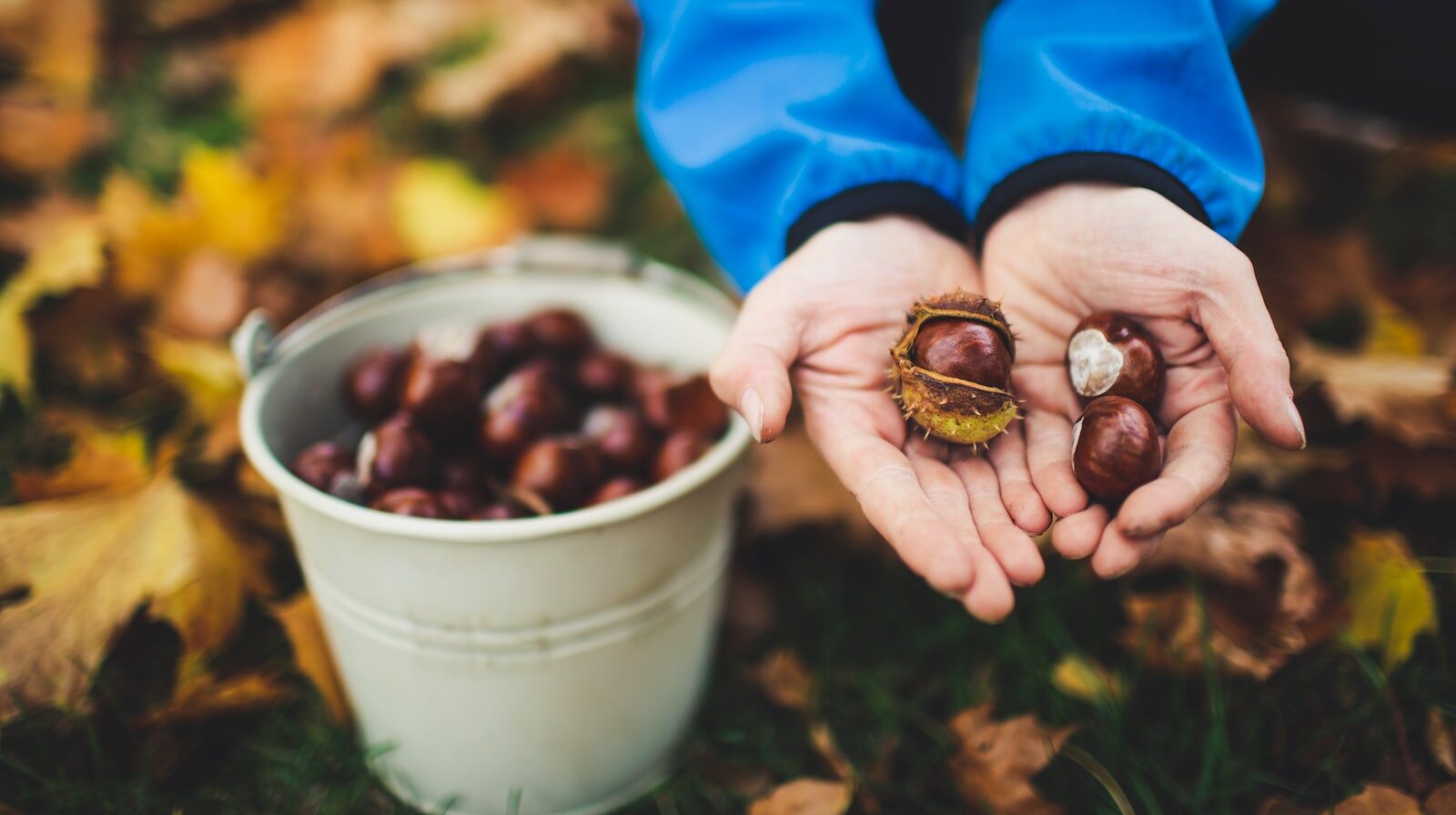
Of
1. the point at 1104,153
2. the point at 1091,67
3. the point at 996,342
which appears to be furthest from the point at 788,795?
the point at 1091,67

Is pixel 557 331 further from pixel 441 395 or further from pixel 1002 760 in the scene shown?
pixel 1002 760

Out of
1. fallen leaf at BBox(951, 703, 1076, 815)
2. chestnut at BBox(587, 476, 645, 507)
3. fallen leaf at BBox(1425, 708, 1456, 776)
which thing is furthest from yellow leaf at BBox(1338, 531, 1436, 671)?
chestnut at BBox(587, 476, 645, 507)

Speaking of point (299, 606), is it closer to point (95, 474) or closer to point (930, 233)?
point (95, 474)

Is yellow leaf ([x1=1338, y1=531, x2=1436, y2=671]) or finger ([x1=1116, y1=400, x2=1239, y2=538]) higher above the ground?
finger ([x1=1116, y1=400, x2=1239, y2=538])

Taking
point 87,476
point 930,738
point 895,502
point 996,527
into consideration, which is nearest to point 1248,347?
point 996,527

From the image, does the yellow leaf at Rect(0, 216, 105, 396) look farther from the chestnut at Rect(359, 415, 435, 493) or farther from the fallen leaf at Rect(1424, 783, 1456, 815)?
the fallen leaf at Rect(1424, 783, 1456, 815)

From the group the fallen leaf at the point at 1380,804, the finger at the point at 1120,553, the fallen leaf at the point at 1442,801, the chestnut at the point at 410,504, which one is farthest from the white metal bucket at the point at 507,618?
the fallen leaf at the point at 1442,801

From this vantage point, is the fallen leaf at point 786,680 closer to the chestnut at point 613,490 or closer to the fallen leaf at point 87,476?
the chestnut at point 613,490
